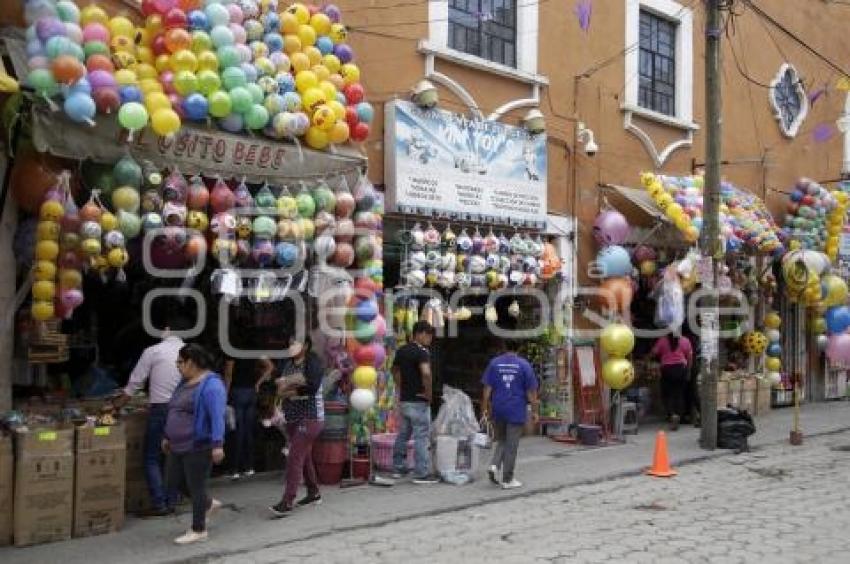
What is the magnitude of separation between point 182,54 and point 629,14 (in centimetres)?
863

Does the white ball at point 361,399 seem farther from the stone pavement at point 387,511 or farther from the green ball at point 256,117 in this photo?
the green ball at point 256,117

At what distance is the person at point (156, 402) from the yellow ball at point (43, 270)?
4.09ft

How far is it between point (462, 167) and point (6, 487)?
6.50 meters

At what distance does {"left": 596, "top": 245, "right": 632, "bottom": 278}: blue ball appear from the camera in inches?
496

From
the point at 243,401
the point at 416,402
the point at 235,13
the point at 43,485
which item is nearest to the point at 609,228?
the point at 416,402

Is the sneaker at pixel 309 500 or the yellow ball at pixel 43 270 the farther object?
the sneaker at pixel 309 500

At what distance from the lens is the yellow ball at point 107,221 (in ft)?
23.9

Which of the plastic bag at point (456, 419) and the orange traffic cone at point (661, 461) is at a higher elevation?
the plastic bag at point (456, 419)

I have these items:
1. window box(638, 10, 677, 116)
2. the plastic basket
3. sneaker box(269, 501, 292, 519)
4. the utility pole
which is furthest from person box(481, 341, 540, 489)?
window box(638, 10, 677, 116)

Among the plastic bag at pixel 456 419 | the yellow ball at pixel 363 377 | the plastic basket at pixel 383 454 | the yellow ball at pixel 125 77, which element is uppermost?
the yellow ball at pixel 125 77

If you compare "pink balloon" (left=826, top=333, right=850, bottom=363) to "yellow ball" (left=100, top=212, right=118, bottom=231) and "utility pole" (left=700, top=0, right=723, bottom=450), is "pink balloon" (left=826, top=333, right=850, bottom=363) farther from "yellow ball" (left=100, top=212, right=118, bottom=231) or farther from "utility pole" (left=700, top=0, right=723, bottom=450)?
"yellow ball" (left=100, top=212, right=118, bottom=231)

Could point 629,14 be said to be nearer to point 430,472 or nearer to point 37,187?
point 430,472

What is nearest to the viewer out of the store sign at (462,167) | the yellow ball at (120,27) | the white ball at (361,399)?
the yellow ball at (120,27)

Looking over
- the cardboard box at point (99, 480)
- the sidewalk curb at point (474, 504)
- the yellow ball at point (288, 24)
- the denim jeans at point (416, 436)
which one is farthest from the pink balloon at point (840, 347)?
the cardboard box at point (99, 480)
